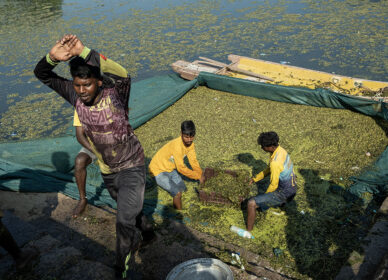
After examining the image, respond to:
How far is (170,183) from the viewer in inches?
161

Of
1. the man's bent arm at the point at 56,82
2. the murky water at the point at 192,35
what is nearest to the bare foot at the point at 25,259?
the man's bent arm at the point at 56,82

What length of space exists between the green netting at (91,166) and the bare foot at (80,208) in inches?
13.5

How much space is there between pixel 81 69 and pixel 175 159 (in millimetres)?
1822

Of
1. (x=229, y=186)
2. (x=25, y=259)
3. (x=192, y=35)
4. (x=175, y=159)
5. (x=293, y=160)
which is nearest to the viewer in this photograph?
(x=25, y=259)

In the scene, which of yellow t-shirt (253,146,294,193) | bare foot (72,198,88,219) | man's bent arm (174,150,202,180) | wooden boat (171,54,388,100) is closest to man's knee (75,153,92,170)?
bare foot (72,198,88,219)

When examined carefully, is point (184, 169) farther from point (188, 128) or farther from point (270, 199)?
point (270, 199)

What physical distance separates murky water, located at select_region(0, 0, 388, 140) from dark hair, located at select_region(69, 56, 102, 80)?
581 centimetres

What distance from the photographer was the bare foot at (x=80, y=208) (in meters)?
3.87

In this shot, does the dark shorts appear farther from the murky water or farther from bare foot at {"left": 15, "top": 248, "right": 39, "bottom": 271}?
the murky water

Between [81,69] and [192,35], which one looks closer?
[81,69]

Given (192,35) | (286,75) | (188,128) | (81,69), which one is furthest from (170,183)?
(192,35)

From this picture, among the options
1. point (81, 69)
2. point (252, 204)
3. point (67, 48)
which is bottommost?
point (252, 204)

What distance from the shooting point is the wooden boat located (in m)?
7.22

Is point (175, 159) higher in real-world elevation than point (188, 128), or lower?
lower
